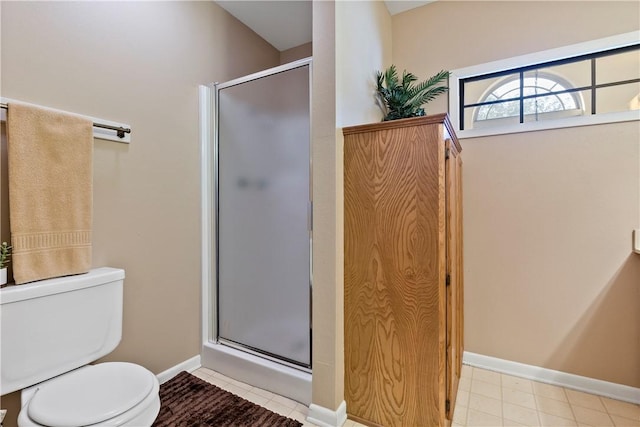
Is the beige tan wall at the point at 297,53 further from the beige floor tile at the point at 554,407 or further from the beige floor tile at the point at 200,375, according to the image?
the beige floor tile at the point at 554,407

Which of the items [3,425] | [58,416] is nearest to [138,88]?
[58,416]

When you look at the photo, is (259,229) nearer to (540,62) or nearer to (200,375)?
(200,375)

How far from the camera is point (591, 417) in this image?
64.9 inches

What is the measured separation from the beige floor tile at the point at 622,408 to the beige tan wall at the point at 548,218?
0.12 m

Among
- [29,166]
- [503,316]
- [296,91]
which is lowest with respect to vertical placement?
[503,316]

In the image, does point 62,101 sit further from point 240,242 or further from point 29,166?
point 240,242

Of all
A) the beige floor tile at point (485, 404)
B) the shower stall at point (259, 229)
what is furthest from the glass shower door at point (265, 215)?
the beige floor tile at point (485, 404)

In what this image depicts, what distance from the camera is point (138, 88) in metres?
1.75

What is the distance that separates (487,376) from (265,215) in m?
1.83

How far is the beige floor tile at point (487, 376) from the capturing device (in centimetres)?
197

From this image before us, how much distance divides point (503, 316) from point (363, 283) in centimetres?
122

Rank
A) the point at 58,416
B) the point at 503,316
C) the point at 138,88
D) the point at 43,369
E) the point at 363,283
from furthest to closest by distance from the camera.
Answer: the point at 503,316 < the point at 138,88 < the point at 363,283 < the point at 43,369 < the point at 58,416

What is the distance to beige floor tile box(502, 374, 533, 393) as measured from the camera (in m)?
1.90

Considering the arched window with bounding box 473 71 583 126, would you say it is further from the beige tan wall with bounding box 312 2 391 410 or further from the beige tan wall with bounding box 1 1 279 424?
the beige tan wall with bounding box 1 1 279 424
